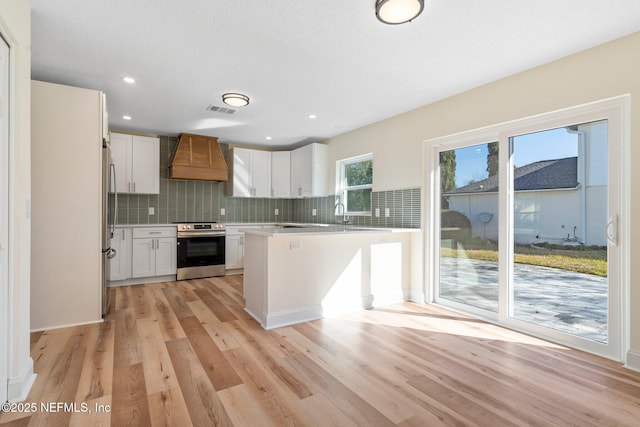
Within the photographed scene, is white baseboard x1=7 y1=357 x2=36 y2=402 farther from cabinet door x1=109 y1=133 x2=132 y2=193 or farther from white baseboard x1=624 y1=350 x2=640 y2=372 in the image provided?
white baseboard x1=624 y1=350 x2=640 y2=372

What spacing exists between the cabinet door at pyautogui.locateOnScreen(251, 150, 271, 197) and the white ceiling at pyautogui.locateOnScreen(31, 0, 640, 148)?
2126 millimetres

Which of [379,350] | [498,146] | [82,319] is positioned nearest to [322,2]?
[498,146]

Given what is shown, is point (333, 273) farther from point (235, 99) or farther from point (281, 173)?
point (281, 173)

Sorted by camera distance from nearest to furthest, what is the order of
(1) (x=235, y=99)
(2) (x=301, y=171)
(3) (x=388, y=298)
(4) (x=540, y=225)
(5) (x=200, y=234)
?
(4) (x=540, y=225) → (1) (x=235, y=99) → (3) (x=388, y=298) → (5) (x=200, y=234) → (2) (x=301, y=171)

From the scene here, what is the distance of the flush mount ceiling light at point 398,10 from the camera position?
1.89 metres

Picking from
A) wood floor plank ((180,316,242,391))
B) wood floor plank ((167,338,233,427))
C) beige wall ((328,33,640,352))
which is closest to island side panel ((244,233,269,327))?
wood floor plank ((180,316,242,391))

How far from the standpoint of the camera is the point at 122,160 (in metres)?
4.84

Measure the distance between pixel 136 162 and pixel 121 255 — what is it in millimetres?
1408

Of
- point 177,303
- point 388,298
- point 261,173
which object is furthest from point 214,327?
point 261,173

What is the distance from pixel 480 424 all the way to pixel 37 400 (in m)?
2.39

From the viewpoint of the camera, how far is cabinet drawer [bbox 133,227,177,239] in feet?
15.5

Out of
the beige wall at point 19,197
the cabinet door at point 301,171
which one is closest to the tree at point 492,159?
the cabinet door at point 301,171

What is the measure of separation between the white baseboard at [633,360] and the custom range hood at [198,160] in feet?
17.1

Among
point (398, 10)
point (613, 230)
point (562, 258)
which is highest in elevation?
point (398, 10)
